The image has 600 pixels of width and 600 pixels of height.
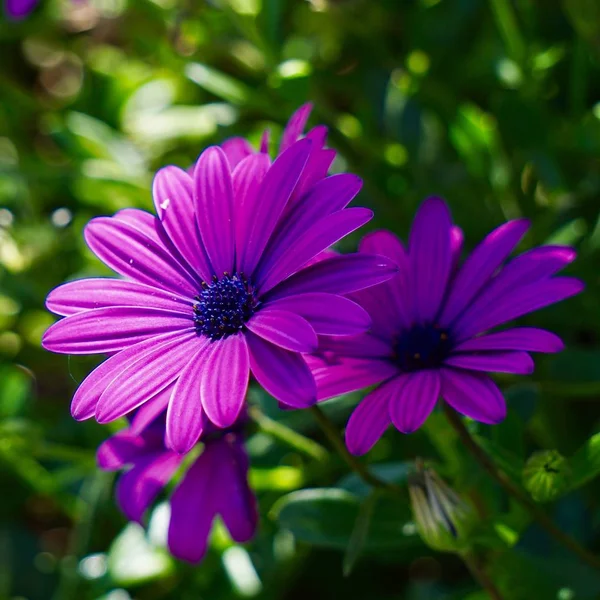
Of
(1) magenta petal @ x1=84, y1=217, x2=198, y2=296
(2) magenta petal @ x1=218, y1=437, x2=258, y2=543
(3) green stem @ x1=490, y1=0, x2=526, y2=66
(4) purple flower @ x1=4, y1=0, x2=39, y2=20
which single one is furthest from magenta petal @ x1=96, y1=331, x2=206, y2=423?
(4) purple flower @ x1=4, y1=0, x2=39, y2=20

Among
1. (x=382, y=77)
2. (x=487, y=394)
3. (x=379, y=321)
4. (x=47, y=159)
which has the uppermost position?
(x=47, y=159)

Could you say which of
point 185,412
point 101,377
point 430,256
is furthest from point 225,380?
point 430,256

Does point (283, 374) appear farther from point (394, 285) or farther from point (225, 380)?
point (394, 285)

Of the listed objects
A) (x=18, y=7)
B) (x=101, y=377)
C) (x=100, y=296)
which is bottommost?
(x=101, y=377)

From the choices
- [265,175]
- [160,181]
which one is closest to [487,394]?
[265,175]

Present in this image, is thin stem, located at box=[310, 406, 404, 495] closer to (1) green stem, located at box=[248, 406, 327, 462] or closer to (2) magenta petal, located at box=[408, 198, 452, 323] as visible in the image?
(2) magenta petal, located at box=[408, 198, 452, 323]

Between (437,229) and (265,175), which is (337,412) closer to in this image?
(437,229)

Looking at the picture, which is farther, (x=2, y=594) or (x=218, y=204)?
(x=2, y=594)

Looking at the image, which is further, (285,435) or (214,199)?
(285,435)
